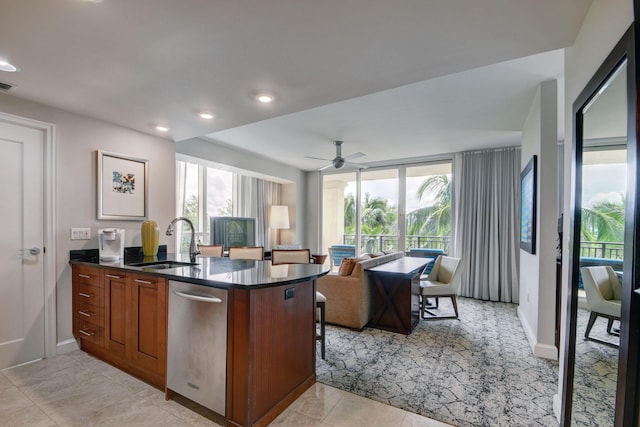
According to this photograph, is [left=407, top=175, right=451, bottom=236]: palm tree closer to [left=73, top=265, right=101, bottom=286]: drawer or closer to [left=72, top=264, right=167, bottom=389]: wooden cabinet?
[left=72, top=264, right=167, bottom=389]: wooden cabinet

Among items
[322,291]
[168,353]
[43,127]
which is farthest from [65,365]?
[322,291]

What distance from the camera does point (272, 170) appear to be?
20.4 ft

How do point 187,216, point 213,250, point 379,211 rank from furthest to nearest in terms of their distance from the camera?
point 379,211, point 187,216, point 213,250

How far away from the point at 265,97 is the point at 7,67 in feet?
5.82

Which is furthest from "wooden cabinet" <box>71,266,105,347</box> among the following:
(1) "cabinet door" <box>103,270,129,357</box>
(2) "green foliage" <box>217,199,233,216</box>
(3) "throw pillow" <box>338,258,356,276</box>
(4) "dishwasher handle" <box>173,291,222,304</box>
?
(2) "green foliage" <box>217,199,233,216</box>

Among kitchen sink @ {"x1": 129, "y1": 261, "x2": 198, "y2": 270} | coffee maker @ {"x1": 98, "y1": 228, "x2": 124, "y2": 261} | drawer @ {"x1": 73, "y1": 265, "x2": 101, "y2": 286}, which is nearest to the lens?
drawer @ {"x1": 73, "y1": 265, "x2": 101, "y2": 286}

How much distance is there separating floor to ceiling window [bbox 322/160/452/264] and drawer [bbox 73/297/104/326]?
16.5 ft

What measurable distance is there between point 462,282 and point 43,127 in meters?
6.17

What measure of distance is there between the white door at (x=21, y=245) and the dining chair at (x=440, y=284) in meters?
4.14

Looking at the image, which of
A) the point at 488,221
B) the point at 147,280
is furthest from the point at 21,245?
the point at 488,221

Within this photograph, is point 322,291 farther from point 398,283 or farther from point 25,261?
point 25,261

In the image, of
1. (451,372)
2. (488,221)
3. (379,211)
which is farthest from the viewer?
(379,211)

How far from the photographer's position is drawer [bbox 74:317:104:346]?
2584 millimetres

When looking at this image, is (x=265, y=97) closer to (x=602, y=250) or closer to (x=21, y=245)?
(x=602, y=250)
